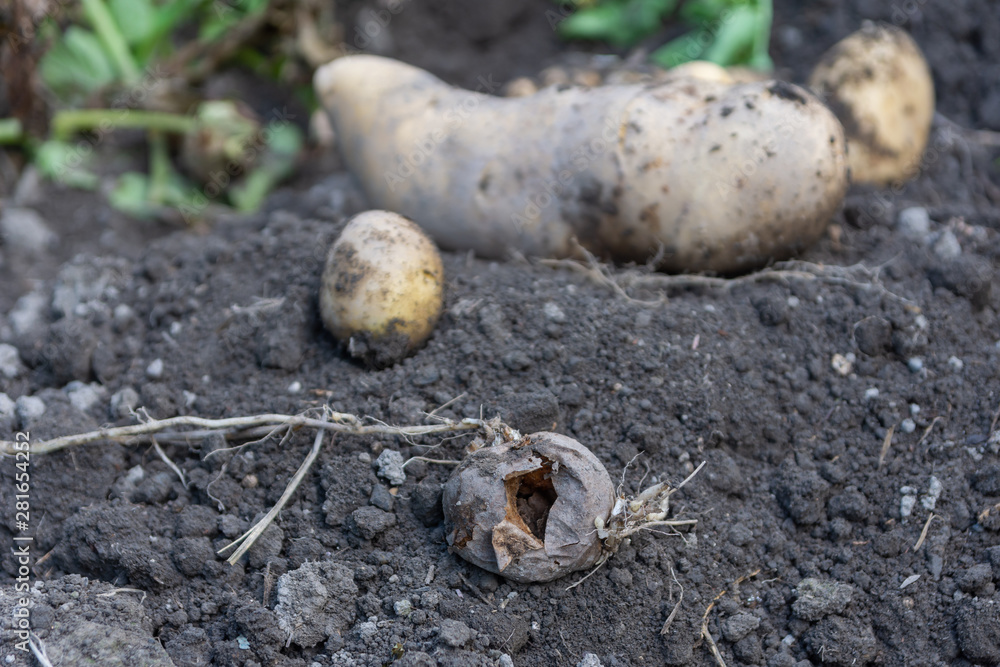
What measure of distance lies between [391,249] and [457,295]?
281 mm

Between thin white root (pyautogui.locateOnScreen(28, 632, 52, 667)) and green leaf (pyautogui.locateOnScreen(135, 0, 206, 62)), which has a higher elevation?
green leaf (pyautogui.locateOnScreen(135, 0, 206, 62))

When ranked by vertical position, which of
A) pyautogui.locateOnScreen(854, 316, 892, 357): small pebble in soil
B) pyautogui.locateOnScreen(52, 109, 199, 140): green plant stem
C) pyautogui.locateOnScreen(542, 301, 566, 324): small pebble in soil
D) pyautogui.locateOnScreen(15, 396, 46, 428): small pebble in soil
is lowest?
pyautogui.locateOnScreen(15, 396, 46, 428): small pebble in soil

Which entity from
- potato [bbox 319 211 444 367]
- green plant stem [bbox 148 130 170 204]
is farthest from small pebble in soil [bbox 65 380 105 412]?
green plant stem [bbox 148 130 170 204]

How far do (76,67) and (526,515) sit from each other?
3340mm

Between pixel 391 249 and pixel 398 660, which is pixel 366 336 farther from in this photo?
pixel 398 660

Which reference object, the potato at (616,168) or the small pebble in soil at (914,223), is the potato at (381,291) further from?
the small pebble in soil at (914,223)

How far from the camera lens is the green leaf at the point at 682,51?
3.65m

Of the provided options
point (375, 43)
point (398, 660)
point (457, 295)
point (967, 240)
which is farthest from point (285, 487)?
point (375, 43)

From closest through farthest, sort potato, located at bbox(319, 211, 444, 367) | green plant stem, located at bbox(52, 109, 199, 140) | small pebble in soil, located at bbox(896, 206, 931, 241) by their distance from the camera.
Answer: potato, located at bbox(319, 211, 444, 367), small pebble in soil, located at bbox(896, 206, 931, 241), green plant stem, located at bbox(52, 109, 199, 140)

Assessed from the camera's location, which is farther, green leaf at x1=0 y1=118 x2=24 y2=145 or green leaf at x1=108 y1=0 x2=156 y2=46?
green leaf at x1=108 y1=0 x2=156 y2=46

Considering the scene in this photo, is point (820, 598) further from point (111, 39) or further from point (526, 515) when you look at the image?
point (111, 39)

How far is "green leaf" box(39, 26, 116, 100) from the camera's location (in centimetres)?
385

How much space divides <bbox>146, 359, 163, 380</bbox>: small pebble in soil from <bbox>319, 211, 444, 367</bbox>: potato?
1.77ft

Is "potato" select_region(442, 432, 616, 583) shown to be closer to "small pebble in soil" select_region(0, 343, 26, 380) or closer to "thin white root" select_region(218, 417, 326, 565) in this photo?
"thin white root" select_region(218, 417, 326, 565)
